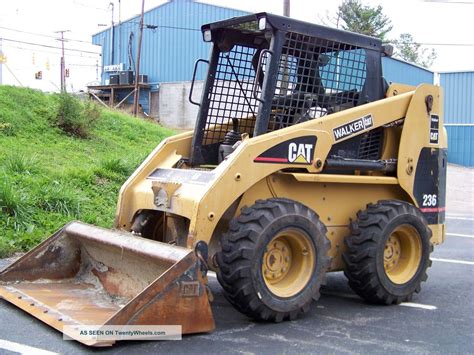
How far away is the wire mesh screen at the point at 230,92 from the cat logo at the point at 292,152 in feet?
3.91

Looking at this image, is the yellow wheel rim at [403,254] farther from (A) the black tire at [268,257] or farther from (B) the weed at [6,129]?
(B) the weed at [6,129]

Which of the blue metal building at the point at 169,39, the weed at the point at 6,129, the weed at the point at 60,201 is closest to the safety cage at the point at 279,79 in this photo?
the weed at the point at 60,201

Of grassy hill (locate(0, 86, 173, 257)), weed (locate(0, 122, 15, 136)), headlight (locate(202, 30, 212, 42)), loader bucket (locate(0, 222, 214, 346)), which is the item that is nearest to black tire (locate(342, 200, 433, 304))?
loader bucket (locate(0, 222, 214, 346))

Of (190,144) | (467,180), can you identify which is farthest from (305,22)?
(467,180)

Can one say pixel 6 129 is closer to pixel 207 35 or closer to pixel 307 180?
pixel 207 35

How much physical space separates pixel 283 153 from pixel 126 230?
174 cm

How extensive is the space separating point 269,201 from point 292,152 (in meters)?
0.54

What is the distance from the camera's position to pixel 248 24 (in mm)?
6270

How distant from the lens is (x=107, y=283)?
562 centimetres

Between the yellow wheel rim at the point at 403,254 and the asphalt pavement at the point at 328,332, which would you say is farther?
the yellow wheel rim at the point at 403,254

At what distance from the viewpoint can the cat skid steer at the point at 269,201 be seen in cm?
488

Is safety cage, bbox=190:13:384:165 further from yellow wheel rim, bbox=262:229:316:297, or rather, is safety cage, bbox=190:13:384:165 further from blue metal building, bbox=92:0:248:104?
blue metal building, bbox=92:0:248:104

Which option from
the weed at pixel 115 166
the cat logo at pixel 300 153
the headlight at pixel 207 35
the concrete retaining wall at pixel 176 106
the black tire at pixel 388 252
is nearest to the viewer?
the cat logo at pixel 300 153

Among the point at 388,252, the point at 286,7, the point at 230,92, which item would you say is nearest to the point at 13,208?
the point at 230,92
